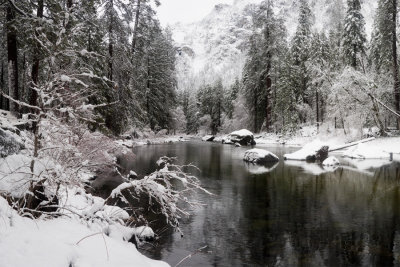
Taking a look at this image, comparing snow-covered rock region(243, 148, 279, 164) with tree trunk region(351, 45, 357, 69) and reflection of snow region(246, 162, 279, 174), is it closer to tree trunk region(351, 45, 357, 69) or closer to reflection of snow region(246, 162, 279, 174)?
reflection of snow region(246, 162, 279, 174)

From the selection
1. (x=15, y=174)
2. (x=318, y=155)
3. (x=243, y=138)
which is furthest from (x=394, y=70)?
(x=15, y=174)

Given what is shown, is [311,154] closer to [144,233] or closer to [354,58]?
[354,58]

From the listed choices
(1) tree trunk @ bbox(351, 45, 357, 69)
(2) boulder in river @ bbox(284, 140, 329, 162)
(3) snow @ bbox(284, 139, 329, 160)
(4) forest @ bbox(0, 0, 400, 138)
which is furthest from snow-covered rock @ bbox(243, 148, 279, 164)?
(1) tree trunk @ bbox(351, 45, 357, 69)

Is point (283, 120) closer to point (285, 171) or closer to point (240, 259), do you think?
point (285, 171)

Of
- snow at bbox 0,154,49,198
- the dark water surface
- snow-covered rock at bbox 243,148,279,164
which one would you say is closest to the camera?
snow at bbox 0,154,49,198

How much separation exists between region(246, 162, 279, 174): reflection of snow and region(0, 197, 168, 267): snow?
14140mm

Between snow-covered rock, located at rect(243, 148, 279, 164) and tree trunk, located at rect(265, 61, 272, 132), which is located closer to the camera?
snow-covered rock, located at rect(243, 148, 279, 164)

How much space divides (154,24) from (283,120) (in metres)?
23.5

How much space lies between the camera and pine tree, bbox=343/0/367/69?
33969 millimetres

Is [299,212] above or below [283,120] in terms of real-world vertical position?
below

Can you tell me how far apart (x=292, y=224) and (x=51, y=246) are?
7014 mm

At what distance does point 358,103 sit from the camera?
29672 millimetres

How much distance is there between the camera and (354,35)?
34156 millimetres

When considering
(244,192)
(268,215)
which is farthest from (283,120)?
(268,215)
